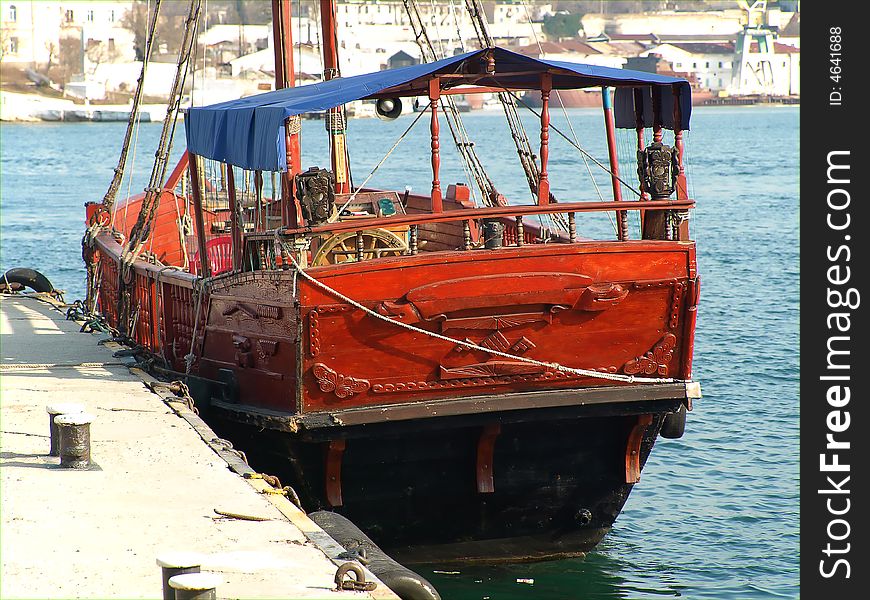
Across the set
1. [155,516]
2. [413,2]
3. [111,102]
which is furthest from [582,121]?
[155,516]

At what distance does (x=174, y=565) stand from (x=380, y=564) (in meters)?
2.16

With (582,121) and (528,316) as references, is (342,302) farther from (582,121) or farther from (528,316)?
(582,121)

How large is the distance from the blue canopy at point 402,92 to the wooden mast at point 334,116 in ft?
4.12

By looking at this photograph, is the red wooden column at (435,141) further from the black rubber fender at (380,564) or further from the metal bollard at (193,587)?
the metal bollard at (193,587)

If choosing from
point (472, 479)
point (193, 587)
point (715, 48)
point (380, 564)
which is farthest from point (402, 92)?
point (715, 48)

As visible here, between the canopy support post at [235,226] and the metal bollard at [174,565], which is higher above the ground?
the canopy support post at [235,226]

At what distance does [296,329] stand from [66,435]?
6.05 ft

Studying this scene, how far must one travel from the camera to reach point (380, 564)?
8227mm

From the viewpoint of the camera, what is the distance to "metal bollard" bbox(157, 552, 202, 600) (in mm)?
6324

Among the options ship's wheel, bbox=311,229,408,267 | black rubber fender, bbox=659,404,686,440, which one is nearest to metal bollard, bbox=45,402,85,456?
ship's wheel, bbox=311,229,408,267

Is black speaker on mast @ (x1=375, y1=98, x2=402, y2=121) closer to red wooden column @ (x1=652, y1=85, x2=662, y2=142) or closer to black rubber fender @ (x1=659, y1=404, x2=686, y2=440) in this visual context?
red wooden column @ (x1=652, y1=85, x2=662, y2=142)

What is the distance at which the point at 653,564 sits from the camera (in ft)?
38.9

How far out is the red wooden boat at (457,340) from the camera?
390 inches

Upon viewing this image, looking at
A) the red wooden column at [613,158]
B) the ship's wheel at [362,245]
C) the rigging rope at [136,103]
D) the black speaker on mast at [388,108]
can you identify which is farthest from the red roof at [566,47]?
the ship's wheel at [362,245]
